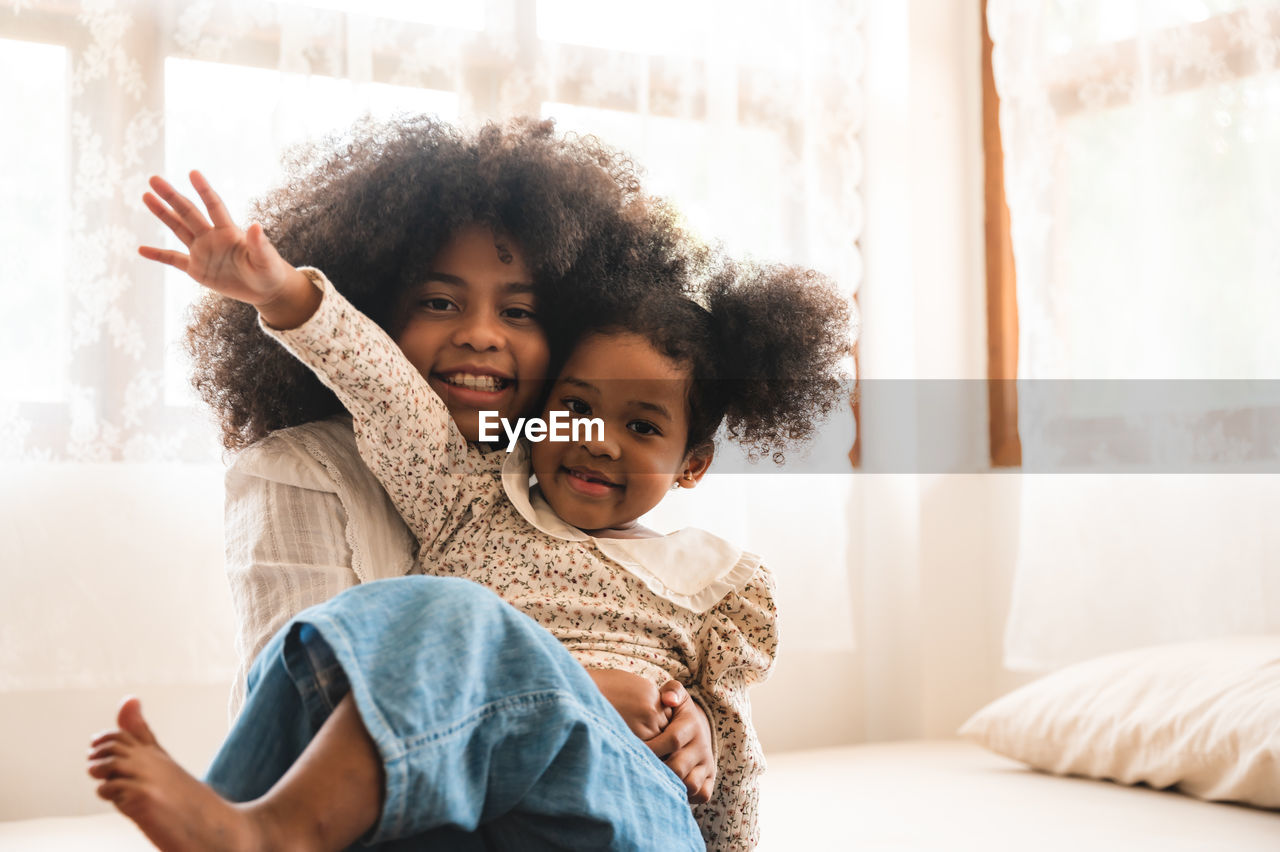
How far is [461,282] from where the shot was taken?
3.97 feet

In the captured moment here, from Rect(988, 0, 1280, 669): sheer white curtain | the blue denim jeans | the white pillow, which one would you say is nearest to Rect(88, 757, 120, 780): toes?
the blue denim jeans

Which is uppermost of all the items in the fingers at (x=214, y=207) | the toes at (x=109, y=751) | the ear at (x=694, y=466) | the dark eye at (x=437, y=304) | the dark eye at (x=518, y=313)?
the fingers at (x=214, y=207)

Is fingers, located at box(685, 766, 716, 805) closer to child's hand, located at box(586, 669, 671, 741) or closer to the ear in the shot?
child's hand, located at box(586, 669, 671, 741)

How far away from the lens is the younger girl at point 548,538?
2.42 feet

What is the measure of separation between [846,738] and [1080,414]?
84 centimetres

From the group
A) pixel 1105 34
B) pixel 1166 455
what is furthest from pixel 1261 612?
pixel 1105 34

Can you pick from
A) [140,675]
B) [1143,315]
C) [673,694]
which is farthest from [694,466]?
[1143,315]

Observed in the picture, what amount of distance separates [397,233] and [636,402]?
0.99ft

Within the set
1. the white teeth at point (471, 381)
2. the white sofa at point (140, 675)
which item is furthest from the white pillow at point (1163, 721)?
the white teeth at point (471, 381)

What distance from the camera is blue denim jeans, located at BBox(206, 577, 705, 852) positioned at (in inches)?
29.8

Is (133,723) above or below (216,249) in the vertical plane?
below

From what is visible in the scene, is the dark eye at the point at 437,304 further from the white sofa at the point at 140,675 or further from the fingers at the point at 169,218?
the white sofa at the point at 140,675

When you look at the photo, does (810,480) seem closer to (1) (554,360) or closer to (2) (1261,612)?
(2) (1261,612)

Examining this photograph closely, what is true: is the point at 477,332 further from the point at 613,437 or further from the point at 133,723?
the point at 133,723
